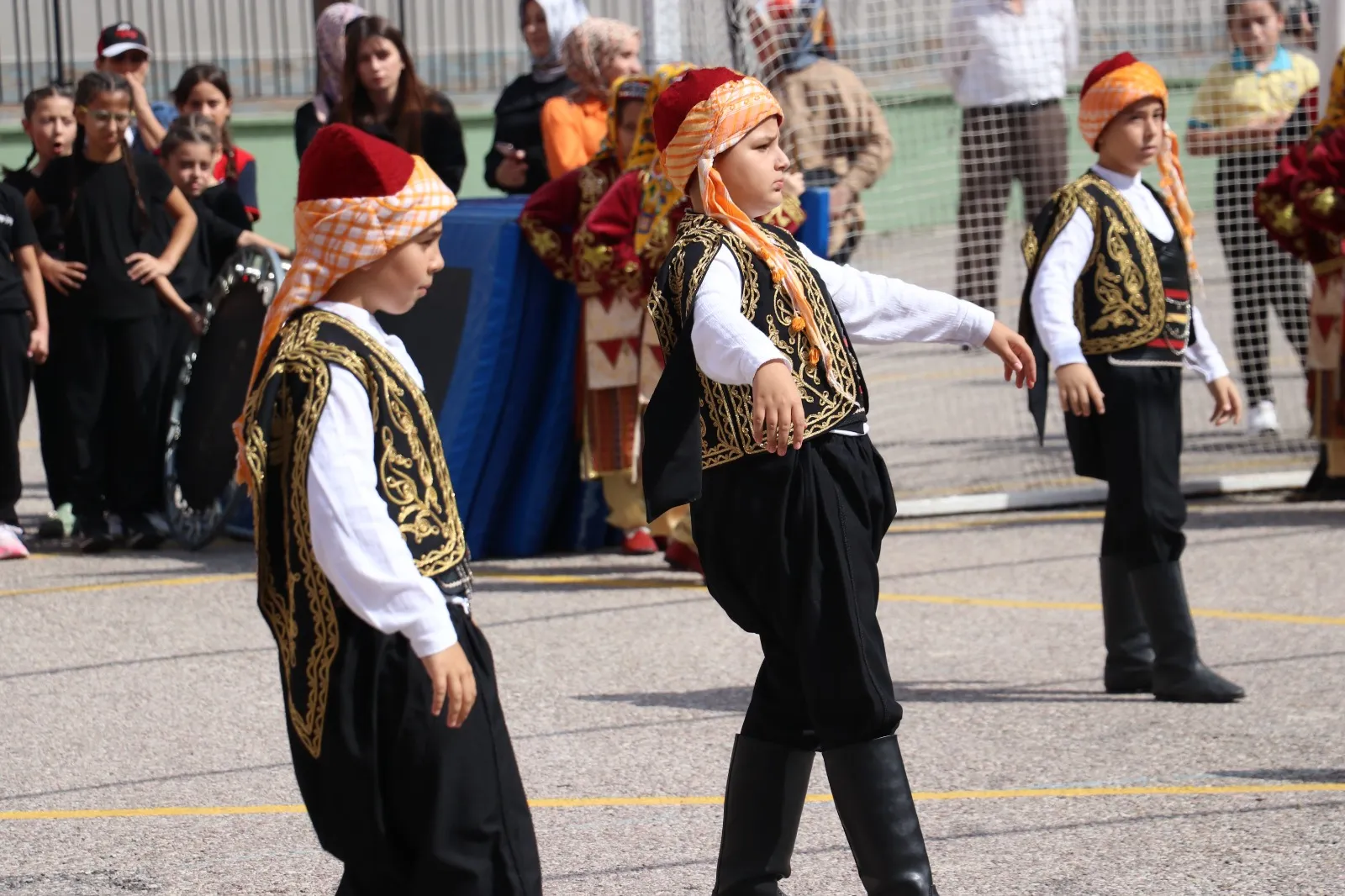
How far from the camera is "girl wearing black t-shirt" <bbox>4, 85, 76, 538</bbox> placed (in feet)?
28.5

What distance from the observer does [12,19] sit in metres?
16.0

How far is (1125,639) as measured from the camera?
580 cm

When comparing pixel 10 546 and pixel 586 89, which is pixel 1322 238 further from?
pixel 10 546

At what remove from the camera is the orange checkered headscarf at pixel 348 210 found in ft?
10.7

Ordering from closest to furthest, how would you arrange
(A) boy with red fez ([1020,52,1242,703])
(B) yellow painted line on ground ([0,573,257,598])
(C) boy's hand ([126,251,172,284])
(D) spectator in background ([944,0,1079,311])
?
1. (A) boy with red fez ([1020,52,1242,703])
2. (B) yellow painted line on ground ([0,573,257,598])
3. (C) boy's hand ([126,251,172,284])
4. (D) spectator in background ([944,0,1079,311])

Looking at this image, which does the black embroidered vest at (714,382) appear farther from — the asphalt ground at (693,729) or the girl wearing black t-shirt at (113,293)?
→ the girl wearing black t-shirt at (113,293)

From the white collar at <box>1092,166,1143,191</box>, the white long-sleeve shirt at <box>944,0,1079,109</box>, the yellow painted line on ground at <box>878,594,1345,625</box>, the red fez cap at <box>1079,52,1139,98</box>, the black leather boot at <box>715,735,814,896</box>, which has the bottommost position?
the yellow painted line on ground at <box>878,594,1345,625</box>

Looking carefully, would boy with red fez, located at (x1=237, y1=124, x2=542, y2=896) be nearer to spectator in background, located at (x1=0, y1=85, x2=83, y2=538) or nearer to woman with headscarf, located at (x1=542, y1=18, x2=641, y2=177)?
woman with headscarf, located at (x1=542, y1=18, x2=641, y2=177)

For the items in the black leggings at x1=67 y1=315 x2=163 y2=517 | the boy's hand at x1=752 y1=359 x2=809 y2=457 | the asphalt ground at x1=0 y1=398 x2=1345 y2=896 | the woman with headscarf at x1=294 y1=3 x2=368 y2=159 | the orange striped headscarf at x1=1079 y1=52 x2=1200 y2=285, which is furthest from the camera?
the woman with headscarf at x1=294 y1=3 x2=368 y2=159

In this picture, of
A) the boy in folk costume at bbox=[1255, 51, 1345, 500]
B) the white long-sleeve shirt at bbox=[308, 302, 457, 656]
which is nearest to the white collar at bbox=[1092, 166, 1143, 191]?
the boy in folk costume at bbox=[1255, 51, 1345, 500]

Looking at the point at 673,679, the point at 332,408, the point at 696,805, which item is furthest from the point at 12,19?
the point at 332,408

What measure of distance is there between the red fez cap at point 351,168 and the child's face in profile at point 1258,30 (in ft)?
23.9

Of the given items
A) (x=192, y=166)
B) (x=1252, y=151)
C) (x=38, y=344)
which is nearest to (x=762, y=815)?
(x=38, y=344)

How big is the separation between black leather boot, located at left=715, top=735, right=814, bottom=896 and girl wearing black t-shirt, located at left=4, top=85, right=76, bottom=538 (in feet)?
18.0
